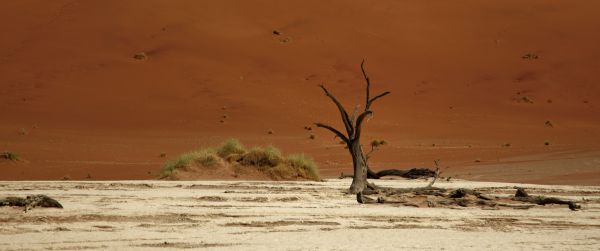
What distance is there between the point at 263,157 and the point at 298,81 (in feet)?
93.7

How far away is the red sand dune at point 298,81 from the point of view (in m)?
34.0

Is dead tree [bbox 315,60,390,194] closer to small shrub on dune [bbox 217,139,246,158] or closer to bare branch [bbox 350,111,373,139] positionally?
bare branch [bbox 350,111,373,139]

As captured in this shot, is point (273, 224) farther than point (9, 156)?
No

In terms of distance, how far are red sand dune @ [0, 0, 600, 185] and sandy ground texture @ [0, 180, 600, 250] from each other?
36.8 ft

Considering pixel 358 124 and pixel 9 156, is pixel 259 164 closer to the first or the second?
pixel 358 124

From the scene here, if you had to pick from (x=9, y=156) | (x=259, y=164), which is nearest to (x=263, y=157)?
(x=259, y=164)

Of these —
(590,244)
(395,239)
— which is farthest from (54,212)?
(590,244)

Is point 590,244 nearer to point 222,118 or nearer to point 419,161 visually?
point 419,161

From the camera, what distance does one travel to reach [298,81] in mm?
50469

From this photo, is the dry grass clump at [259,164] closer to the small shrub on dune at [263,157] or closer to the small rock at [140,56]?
the small shrub on dune at [263,157]

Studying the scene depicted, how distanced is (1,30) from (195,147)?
26917 mm

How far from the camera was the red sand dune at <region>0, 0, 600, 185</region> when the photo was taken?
112 ft

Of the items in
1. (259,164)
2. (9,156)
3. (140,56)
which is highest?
(140,56)

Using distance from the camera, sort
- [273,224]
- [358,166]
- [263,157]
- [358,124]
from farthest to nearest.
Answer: [263,157] → [358,166] → [358,124] → [273,224]
